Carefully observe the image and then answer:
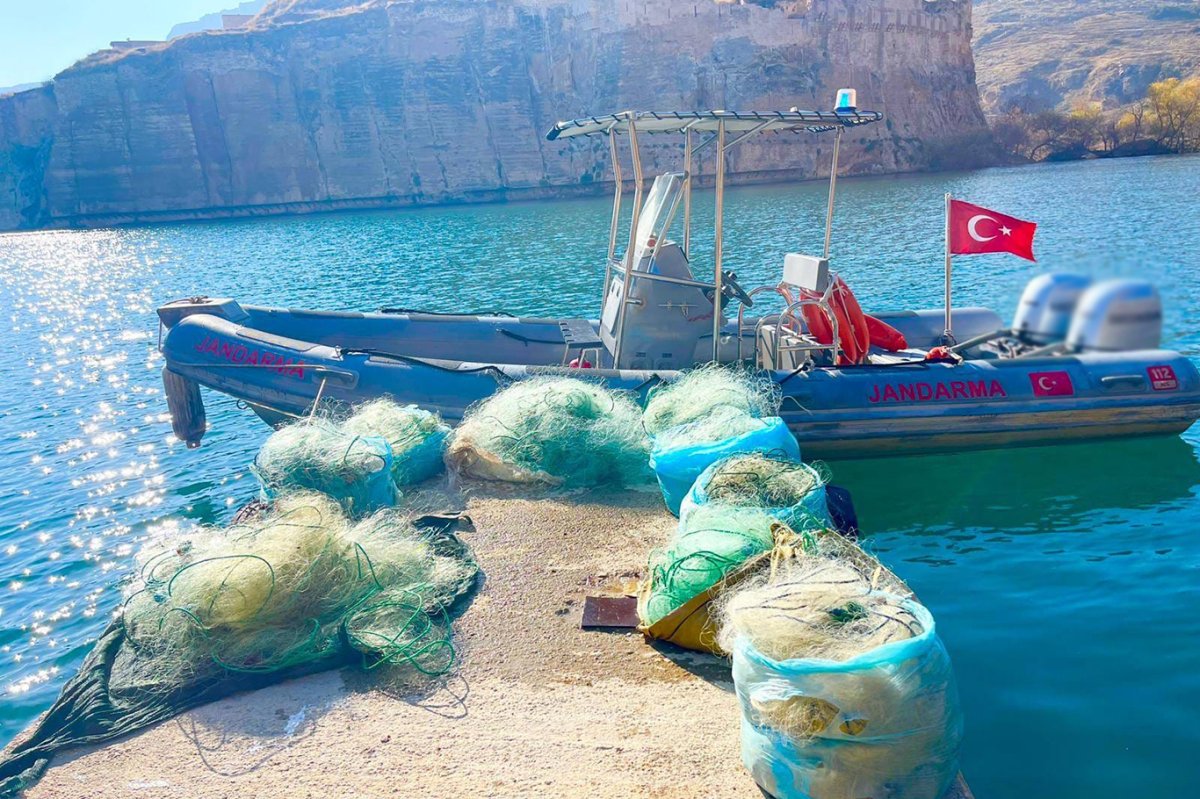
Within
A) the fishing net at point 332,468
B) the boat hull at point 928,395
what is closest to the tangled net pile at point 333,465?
the fishing net at point 332,468

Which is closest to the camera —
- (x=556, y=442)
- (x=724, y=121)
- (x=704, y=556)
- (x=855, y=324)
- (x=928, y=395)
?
(x=704, y=556)

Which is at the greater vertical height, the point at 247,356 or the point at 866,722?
the point at 247,356

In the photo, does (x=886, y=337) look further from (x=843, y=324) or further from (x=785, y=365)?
(x=785, y=365)

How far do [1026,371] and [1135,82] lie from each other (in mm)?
97891

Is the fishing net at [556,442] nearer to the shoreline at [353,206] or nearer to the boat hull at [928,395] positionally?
the boat hull at [928,395]

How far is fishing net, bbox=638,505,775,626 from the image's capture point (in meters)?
4.46

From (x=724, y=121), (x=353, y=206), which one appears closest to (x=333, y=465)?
(x=724, y=121)

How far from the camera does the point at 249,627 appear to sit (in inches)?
184

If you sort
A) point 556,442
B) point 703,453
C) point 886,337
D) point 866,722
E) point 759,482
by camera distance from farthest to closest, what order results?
point 886,337 < point 556,442 < point 703,453 < point 759,482 < point 866,722

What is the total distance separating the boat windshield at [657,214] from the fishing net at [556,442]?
2.02 metres

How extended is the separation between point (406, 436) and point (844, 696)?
16.0 feet

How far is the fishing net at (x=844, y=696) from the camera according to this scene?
318cm

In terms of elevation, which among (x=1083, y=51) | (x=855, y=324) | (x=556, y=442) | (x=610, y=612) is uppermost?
(x=1083, y=51)

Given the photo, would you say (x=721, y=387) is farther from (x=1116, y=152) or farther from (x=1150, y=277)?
(x=1116, y=152)
